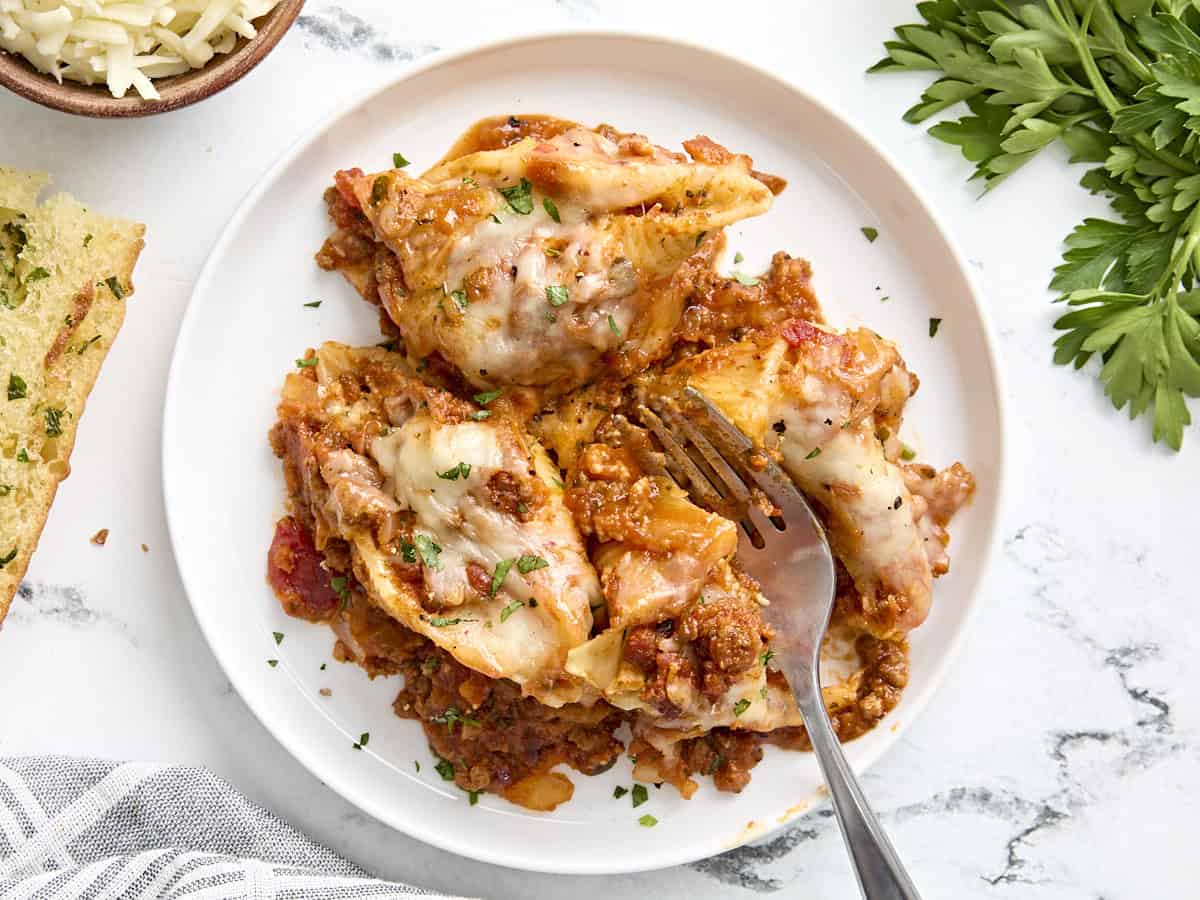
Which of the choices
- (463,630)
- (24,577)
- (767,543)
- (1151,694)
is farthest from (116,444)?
(1151,694)

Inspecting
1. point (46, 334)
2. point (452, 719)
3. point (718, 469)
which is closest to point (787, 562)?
point (718, 469)

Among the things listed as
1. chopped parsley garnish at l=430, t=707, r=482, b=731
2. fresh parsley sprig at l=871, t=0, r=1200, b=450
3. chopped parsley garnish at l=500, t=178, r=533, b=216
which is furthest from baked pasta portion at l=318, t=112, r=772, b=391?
chopped parsley garnish at l=430, t=707, r=482, b=731

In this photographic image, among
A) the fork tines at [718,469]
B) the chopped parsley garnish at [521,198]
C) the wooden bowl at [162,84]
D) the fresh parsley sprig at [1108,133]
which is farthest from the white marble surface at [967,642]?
the fork tines at [718,469]

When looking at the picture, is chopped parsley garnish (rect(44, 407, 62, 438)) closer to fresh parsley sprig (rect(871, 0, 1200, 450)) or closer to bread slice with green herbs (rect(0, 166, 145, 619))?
bread slice with green herbs (rect(0, 166, 145, 619))

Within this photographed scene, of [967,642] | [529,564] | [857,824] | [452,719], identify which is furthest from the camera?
[967,642]

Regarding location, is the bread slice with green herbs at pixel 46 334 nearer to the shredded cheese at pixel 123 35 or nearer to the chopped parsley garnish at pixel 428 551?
the shredded cheese at pixel 123 35

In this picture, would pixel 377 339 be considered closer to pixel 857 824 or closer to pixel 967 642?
pixel 857 824
